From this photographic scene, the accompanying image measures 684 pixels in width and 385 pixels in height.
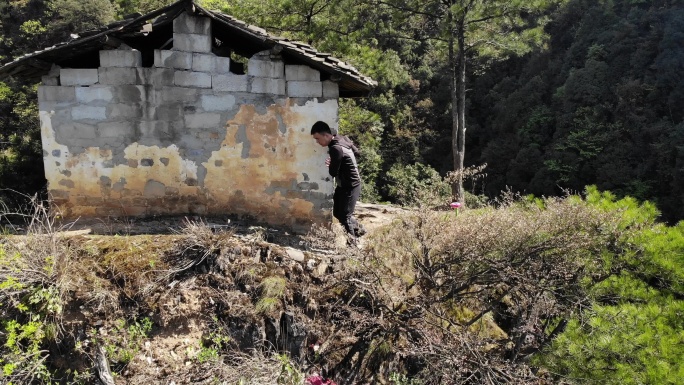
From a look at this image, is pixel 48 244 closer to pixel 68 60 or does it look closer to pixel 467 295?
pixel 68 60

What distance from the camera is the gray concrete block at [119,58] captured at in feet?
20.1

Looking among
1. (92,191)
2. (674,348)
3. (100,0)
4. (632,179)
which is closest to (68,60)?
(92,191)

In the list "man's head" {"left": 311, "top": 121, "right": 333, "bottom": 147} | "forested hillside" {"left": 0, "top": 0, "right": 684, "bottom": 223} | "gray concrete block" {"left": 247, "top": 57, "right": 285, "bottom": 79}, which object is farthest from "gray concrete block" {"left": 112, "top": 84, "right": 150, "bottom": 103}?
"forested hillside" {"left": 0, "top": 0, "right": 684, "bottom": 223}

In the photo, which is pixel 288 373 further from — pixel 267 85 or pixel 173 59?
pixel 173 59

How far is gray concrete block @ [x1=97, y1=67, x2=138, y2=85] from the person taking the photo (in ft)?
20.2

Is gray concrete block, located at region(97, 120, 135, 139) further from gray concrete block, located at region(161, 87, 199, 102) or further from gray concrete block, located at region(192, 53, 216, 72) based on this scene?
gray concrete block, located at region(192, 53, 216, 72)

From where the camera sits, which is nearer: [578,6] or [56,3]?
[56,3]

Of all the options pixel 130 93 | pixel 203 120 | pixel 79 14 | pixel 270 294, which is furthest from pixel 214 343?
pixel 79 14

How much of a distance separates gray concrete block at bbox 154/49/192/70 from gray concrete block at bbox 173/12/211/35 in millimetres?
286

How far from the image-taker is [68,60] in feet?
20.5

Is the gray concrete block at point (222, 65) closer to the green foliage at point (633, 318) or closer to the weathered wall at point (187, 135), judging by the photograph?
the weathered wall at point (187, 135)

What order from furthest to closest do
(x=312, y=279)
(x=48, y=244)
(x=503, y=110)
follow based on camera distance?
(x=503, y=110) < (x=312, y=279) < (x=48, y=244)

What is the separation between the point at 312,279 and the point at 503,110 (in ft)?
68.4

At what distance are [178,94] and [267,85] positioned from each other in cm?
114
